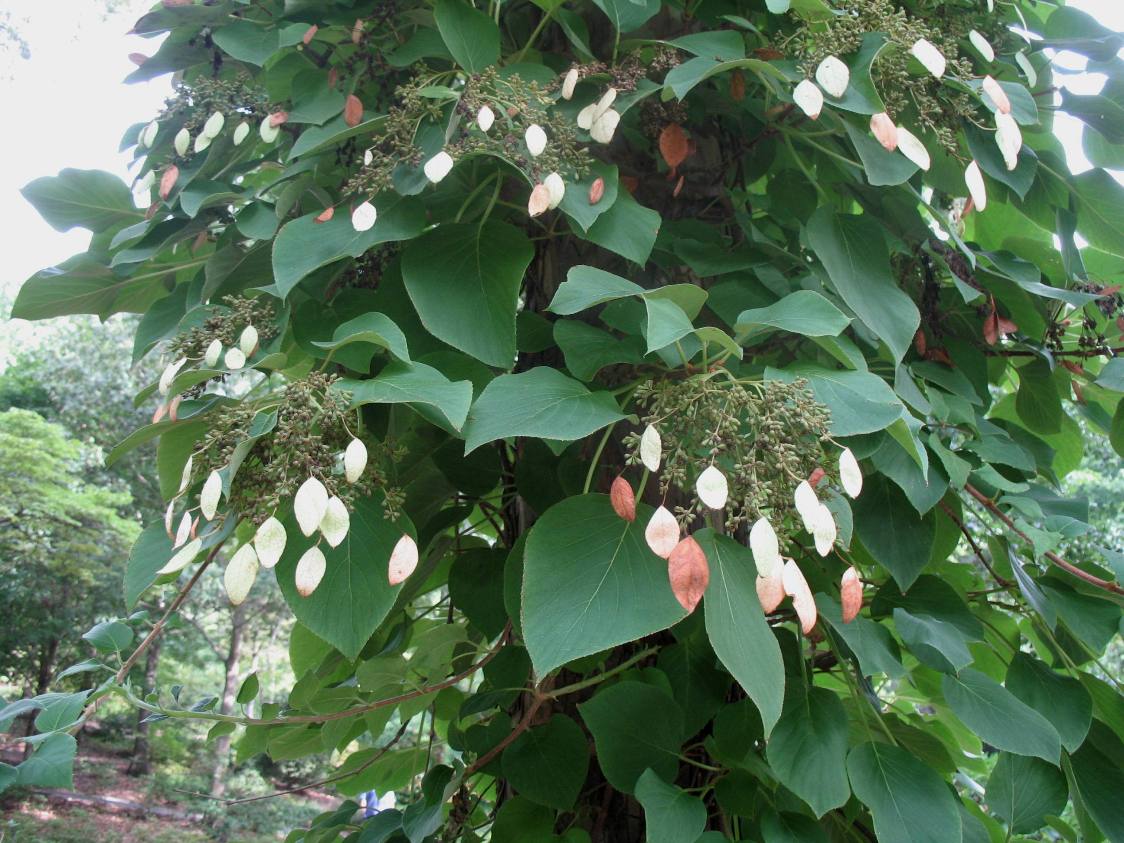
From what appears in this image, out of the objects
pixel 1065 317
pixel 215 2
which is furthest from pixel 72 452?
pixel 1065 317

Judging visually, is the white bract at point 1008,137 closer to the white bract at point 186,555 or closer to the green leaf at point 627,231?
the green leaf at point 627,231

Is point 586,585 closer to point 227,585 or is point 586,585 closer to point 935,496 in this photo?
point 227,585

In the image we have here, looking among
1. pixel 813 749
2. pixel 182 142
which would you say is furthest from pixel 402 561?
pixel 182 142

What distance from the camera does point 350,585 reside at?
2.27 feet

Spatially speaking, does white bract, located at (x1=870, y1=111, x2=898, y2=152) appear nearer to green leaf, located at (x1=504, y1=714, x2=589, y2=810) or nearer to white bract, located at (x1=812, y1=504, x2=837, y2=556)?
white bract, located at (x1=812, y1=504, x2=837, y2=556)

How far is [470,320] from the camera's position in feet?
2.52

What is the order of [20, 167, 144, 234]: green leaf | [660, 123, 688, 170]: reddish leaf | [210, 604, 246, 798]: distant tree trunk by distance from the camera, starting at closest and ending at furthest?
1. [660, 123, 688, 170]: reddish leaf
2. [20, 167, 144, 234]: green leaf
3. [210, 604, 246, 798]: distant tree trunk

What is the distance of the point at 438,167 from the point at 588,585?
1.17 ft

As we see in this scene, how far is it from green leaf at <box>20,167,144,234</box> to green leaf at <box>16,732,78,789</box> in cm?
65

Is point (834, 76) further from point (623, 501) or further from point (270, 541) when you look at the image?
point (270, 541)

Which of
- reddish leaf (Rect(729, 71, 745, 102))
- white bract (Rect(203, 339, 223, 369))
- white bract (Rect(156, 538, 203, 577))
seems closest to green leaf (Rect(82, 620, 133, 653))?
white bract (Rect(156, 538, 203, 577))

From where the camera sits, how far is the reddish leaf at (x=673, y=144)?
0.93m

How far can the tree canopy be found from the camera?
0.64 metres

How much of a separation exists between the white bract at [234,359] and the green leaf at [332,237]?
0.20 feet
